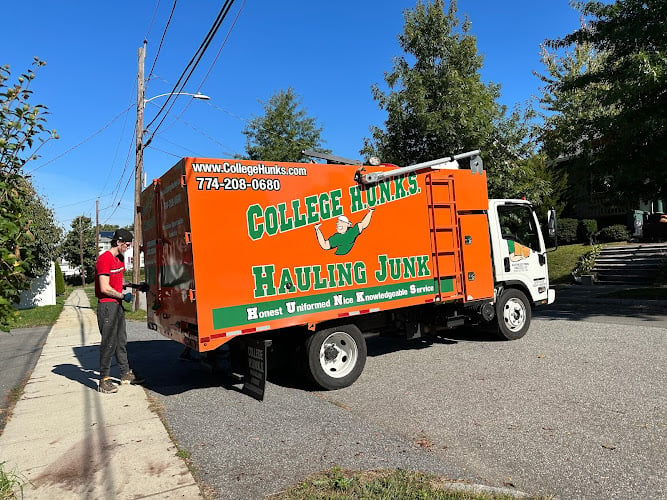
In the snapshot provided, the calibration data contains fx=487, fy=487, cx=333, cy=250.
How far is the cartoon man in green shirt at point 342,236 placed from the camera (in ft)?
19.3

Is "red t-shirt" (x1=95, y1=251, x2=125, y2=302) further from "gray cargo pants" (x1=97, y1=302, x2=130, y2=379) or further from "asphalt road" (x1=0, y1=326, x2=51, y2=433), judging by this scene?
"asphalt road" (x1=0, y1=326, x2=51, y2=433)

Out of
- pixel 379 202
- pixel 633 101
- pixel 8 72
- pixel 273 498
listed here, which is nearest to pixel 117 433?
pixel 273 498

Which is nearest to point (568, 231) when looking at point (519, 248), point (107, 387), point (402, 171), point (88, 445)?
point (519, 248)

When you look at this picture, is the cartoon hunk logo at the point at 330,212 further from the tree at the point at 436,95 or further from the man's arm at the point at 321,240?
the tree at the point at 436,95

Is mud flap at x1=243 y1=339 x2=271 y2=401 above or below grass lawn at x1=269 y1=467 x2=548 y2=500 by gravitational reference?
above

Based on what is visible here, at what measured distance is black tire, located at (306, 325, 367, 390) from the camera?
5.87 meters

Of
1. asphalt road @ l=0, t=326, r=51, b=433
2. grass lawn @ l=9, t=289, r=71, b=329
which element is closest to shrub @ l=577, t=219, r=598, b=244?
asphalt road @ l=0, t=326, r=51, b=433

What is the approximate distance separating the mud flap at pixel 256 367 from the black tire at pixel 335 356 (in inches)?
23.5

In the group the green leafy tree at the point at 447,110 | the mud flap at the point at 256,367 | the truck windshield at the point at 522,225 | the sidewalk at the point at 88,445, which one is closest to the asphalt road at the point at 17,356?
the sidewalk at the point at 88,445

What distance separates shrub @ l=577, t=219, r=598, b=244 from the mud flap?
2068 cm

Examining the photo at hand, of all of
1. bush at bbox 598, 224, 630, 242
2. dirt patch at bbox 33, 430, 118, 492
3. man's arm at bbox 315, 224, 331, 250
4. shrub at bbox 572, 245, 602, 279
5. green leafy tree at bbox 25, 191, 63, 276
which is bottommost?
dirt patch at bbox 33, 430, 118, 492

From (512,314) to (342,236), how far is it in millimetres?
4014

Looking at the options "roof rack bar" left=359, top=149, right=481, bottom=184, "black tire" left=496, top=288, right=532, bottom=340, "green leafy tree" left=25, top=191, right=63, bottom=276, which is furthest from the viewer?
"green leafy tree" left=25, top=191, right=63, bottom=276

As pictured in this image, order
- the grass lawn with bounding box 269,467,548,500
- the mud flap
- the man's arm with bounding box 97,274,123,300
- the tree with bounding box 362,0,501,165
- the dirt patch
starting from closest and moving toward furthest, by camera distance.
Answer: the grass lawn with bounding box 269,467,548,500
the dirt patch
the mud flap
the man's arm with bounding box 97,274,123,300
the tree with bounding box 362,0,501,165
